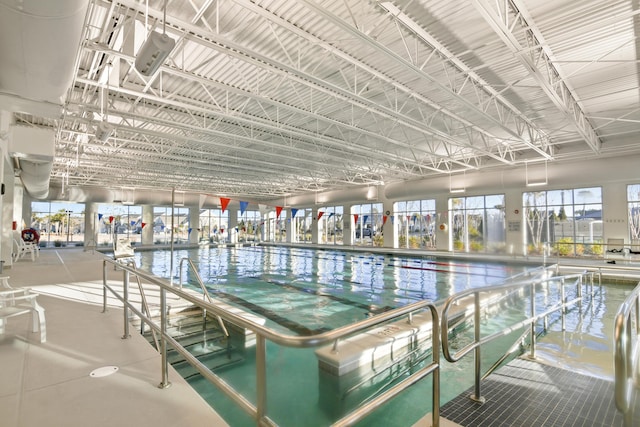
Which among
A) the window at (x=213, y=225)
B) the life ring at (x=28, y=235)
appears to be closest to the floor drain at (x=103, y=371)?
the life ring at (x=28, y=235)

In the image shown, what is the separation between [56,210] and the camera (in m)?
21.4

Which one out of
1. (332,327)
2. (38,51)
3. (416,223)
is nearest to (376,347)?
(332,327)

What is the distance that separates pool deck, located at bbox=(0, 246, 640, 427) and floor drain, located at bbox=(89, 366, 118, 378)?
2cm

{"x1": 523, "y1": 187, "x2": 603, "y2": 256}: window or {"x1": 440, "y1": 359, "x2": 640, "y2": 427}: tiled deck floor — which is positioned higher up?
{"x1": 523, "y1": 187, "x2": 603, "y2": 256}: window

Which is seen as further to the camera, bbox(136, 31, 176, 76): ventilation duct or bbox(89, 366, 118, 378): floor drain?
bbox(136, 31, 176, 76): ventilation duct

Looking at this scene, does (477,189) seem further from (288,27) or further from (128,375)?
(128,375)

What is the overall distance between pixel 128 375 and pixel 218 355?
217cm

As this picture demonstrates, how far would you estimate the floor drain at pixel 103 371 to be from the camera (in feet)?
7.31

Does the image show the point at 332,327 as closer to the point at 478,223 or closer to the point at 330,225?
the point at 478,223

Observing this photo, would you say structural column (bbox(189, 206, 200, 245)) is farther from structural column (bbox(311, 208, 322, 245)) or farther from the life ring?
the life ring

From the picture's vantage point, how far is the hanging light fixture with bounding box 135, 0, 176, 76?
9.74 feet

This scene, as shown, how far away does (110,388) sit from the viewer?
6.70 ft

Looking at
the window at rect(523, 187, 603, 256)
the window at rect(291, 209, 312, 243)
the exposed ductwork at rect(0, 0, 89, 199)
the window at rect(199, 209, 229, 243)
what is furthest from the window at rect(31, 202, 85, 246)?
the window at rect(523, 187, 603, 256)

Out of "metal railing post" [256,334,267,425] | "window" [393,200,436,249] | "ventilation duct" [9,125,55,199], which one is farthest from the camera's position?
"window" [393,200,436,249]
